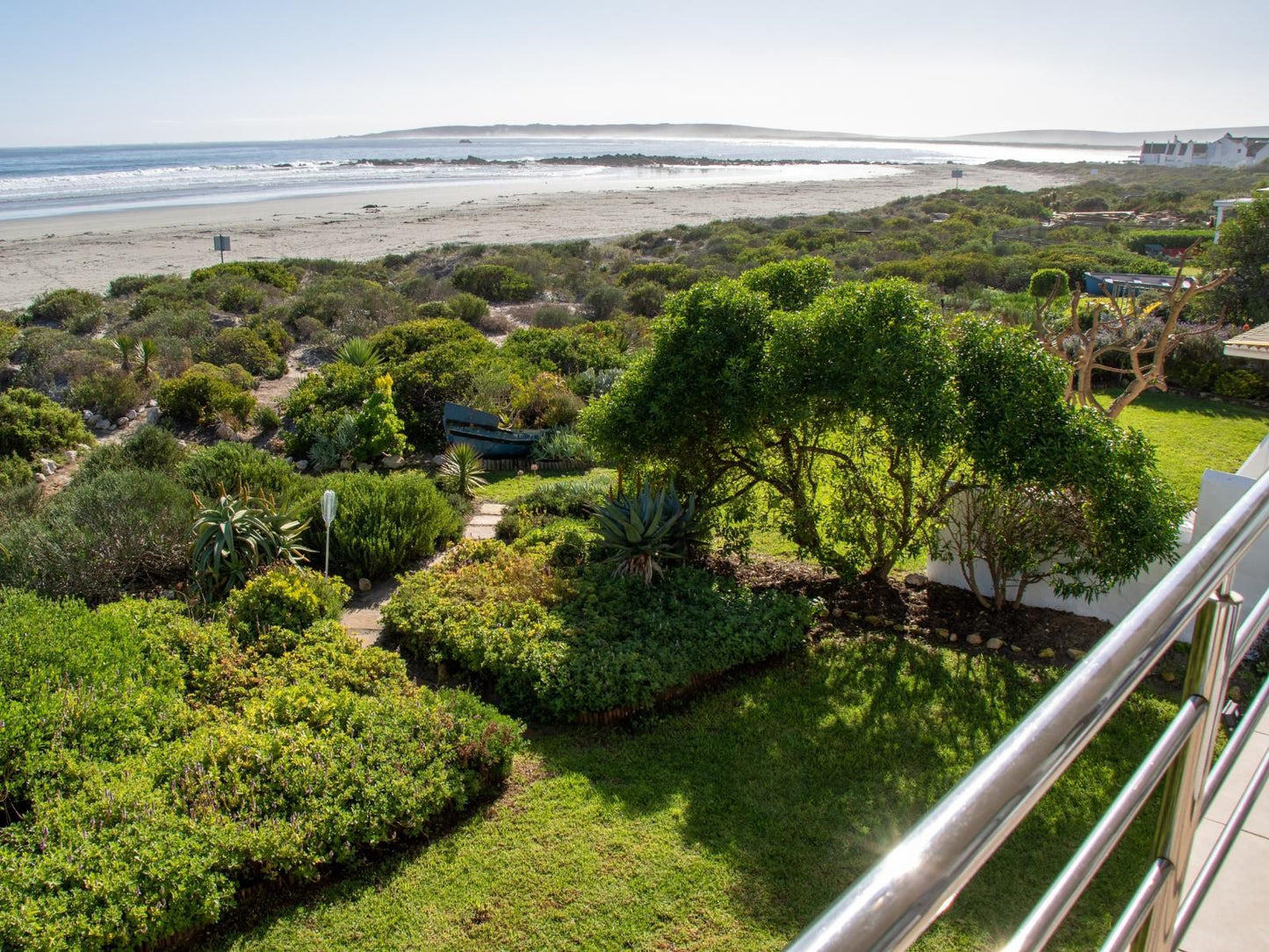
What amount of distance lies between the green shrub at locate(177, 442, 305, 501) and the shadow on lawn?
5.63 metres

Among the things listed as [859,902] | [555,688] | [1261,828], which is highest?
[859,902]

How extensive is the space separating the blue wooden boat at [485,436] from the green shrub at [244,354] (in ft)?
22.6

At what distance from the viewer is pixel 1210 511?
7738 mm

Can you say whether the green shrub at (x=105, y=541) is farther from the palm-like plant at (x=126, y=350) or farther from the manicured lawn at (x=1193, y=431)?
the manicured lawn at (x=1193, y=431)

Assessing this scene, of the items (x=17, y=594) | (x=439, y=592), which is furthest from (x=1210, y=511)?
(x=17, y=594)

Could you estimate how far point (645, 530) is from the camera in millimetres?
8625

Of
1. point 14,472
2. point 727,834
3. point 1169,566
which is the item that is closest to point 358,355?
A: point 14,472

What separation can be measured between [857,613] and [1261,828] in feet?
20.3

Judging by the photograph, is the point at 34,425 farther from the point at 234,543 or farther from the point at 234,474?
the point at 234,543

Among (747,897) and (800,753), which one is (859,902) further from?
(800,753)

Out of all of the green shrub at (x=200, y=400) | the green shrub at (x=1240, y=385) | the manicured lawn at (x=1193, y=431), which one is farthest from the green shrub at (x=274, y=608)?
the green shrub at (x=1240, y=385)

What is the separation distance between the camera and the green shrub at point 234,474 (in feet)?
33.4

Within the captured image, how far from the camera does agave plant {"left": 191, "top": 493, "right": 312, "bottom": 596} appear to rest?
8398mm

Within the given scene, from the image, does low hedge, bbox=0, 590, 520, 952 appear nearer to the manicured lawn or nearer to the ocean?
the manicured lawn
